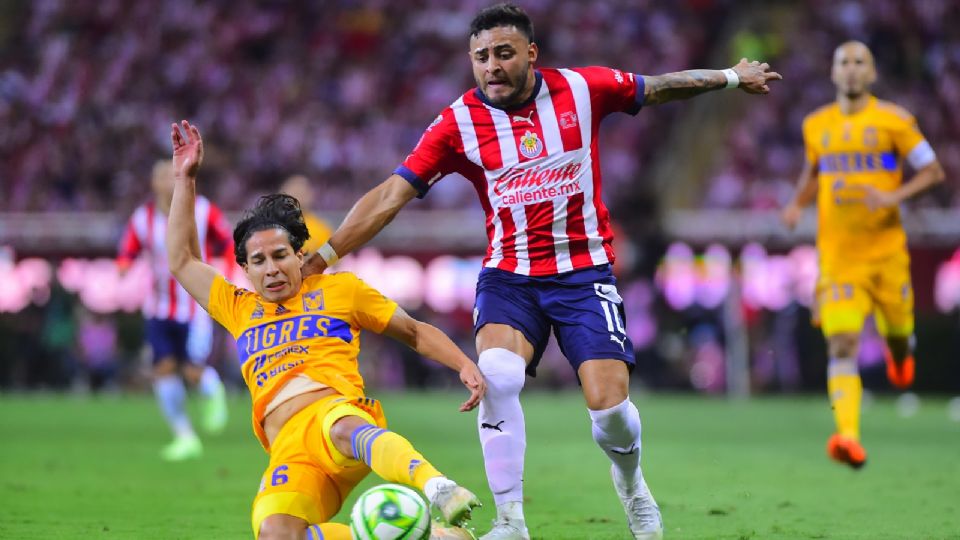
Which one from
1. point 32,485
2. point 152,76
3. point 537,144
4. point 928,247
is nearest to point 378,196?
point 537,144

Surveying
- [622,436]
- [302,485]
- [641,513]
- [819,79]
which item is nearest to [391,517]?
→ [302,485]

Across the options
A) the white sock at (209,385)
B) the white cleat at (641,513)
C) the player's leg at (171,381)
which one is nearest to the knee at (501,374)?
the white cleat at (641,513)

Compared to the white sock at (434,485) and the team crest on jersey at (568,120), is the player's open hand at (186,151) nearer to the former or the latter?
the team crest on jersey at (568,120)

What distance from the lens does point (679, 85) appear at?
22.4ft

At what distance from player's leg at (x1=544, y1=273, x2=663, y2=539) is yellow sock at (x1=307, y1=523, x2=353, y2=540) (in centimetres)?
140

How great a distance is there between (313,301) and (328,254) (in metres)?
0.24

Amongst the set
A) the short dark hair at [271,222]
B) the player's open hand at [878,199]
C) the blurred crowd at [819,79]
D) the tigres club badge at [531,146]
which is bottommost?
the short dark hair at [271,222]

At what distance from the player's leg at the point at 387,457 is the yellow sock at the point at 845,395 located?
4.78 meters

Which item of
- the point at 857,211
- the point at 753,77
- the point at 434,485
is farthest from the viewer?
the point at 857,211

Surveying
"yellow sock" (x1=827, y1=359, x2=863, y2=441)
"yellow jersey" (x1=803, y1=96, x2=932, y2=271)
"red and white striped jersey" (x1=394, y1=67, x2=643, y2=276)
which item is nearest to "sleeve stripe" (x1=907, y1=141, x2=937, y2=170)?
"yellow jersey" (x1=803, y1=96, x2=932, y2=271)

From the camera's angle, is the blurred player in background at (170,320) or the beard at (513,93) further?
the blurred player in background at (170,320)

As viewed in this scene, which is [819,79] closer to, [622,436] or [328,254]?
[622,436]

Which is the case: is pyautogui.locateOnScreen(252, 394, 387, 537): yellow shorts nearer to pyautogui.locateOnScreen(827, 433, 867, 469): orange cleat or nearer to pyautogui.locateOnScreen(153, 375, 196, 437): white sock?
pyautogui.locateOnScreen(827, 433, 867, 469): orange cleat

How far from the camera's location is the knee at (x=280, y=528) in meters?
5.33
